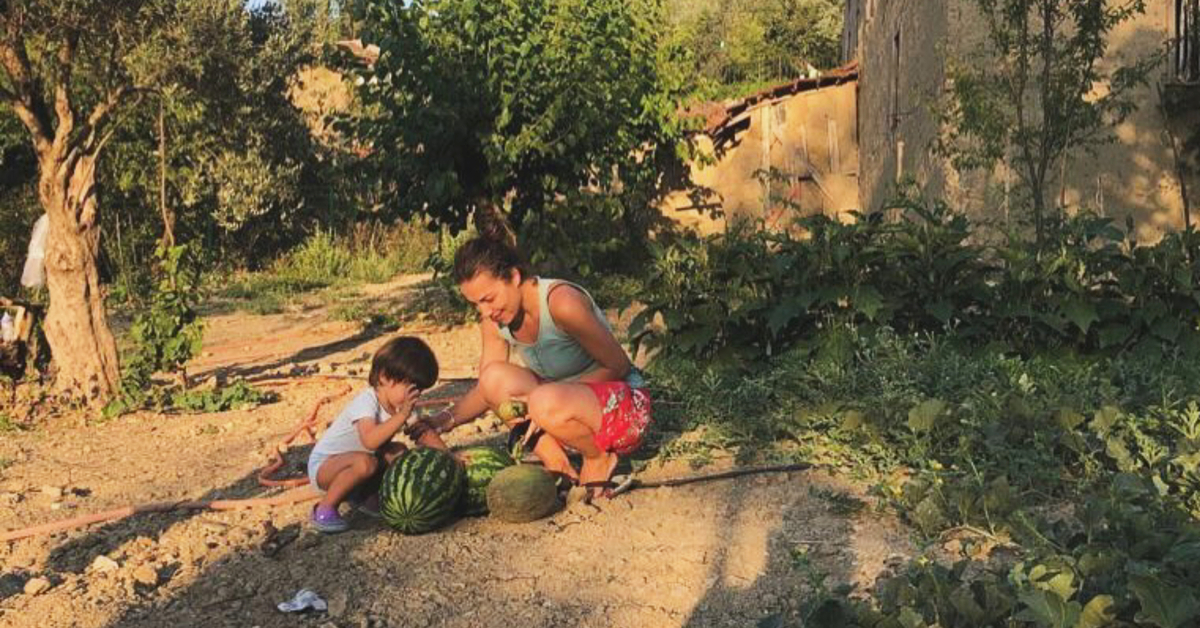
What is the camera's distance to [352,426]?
4617 mm

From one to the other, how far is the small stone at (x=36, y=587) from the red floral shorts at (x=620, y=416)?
6.99 ft

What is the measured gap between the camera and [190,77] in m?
8.22

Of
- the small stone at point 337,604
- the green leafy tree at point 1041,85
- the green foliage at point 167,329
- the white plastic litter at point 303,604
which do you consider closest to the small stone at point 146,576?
the white plastic litter at point 303,604

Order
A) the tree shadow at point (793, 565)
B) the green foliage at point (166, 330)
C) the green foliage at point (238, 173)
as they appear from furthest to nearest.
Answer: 1. the green foliage at point (238, 173)
2. the green foliage at point (166, 330)
3. the tree shadow at point (793, 565)

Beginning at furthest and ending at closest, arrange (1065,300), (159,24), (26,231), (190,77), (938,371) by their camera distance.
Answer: (26,231)
(190,77)
(159,24)
(1065,300)
(938,371)

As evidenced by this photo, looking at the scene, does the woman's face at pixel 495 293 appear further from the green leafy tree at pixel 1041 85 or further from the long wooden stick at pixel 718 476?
the green leafy tree at pixel 1041 85

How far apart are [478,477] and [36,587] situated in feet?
5.48

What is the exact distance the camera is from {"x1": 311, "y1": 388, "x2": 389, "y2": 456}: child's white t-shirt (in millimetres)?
4578

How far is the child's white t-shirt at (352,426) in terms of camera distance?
4.58 meters

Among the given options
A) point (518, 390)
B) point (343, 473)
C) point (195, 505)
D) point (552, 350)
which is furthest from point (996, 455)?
point (195, 505)

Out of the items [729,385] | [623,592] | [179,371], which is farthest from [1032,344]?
[179,371]

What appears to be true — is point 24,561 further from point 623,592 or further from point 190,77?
point 190,77

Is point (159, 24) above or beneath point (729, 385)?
above

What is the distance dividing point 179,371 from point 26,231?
28.6 ft
